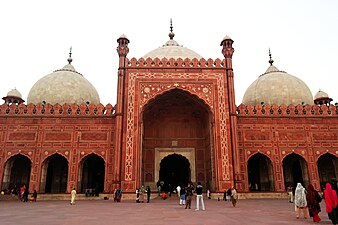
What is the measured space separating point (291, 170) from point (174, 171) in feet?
21.9

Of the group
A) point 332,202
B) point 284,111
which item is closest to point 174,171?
point 284,111

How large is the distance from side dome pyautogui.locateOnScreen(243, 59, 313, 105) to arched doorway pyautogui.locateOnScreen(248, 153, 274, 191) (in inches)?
182

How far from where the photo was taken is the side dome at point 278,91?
62.0ft

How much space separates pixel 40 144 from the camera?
1402 cm

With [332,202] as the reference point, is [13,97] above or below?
above

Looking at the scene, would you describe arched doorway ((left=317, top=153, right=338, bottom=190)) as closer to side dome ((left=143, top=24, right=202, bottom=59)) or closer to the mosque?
the mosque

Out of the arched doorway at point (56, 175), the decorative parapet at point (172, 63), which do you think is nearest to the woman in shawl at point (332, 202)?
the decorative parapet at point (172, 63)

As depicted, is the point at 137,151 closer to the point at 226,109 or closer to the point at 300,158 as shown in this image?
the point at 226,109

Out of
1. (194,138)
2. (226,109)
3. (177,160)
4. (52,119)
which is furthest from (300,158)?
(52,119)

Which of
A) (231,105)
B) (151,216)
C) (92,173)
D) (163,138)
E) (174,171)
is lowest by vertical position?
(151,216)

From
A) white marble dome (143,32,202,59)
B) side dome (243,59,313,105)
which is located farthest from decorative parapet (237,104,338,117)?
white marble dome (143,32,202,59)

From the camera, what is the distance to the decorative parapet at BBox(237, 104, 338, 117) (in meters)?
15.0

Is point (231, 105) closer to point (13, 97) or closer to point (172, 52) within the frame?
point (172, 52)

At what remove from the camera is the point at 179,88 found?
14664mm
